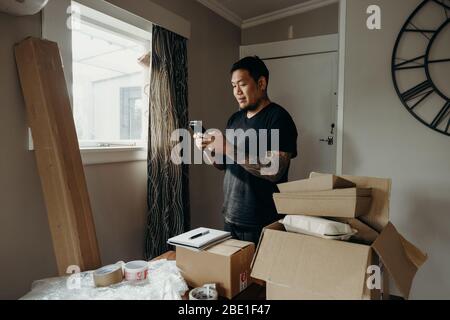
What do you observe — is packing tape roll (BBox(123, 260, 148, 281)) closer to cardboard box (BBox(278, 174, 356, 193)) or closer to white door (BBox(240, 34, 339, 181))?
cardboard box (BBox(278, 174, 356, 193))

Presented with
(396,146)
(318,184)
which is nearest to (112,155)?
(318,184)

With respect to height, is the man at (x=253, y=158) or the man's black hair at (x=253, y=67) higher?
the man's black hair at (x=253, y=67)

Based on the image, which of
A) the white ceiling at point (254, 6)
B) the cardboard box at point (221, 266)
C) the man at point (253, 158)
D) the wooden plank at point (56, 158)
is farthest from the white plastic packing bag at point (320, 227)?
the white ceiling at point (254, 6)

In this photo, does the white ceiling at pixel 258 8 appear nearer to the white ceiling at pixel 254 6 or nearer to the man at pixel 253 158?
the white ceiling at pixel 254 6

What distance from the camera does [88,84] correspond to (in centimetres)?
172

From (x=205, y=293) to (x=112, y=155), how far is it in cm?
107

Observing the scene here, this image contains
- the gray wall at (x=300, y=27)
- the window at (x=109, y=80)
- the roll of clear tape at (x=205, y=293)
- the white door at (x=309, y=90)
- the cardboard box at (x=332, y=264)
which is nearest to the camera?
the cardboard box at (x=332, y=264)

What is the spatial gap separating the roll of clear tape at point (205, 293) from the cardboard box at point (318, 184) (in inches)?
15.2

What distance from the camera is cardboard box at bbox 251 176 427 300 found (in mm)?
744

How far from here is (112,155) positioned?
5.51 feet

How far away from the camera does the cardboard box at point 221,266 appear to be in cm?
92

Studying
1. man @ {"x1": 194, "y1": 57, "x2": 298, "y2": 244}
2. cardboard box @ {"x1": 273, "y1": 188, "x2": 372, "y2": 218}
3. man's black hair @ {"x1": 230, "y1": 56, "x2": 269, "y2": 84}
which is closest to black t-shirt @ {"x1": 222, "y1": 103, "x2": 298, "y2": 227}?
man @ {"x1": 194, "y1": 57, "x2": 298, "y2": 244}

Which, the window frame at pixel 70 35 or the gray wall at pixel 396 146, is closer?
the window frame at pixel 70 35

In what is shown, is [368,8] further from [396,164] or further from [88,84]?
[88,84]
